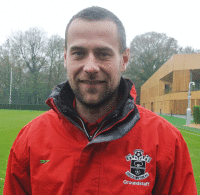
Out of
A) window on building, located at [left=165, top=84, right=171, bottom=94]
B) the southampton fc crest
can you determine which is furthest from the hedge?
the southampton fc crest

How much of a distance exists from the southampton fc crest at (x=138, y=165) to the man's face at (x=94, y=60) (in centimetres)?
46

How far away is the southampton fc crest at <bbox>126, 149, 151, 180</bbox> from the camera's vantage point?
1620 millimetres

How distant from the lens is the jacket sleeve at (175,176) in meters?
1.62

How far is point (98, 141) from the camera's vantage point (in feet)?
5.16

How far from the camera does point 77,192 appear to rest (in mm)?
1556

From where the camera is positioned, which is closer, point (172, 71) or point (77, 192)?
point (77, 192)

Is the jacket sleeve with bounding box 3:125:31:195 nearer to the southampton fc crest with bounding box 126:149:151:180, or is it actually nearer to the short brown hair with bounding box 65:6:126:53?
the southampton fc crest with bounding box 126:149:151:180

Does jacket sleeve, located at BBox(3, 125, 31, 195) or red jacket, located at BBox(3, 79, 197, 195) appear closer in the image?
red jacket, located at BBox(3, 79, 197, 195)

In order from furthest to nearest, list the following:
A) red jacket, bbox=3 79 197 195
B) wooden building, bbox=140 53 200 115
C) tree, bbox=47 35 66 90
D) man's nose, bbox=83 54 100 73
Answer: tree, bbox=47 35 66 90 → wooden building, bbox=140 53 200 115 → man's nose, bbox=83 54 100 73 → red jacket, bbox=3 79 197 195

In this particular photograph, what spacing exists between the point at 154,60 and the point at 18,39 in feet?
90.8

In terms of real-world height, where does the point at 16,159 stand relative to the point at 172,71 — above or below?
below

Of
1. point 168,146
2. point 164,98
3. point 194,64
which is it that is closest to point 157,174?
point 168,146

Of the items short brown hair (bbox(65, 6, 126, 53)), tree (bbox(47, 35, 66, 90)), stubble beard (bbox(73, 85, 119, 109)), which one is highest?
tree (bbox(47, 35, 66, 90))

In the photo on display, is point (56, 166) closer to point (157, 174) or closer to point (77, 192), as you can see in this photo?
point (77, 192)
